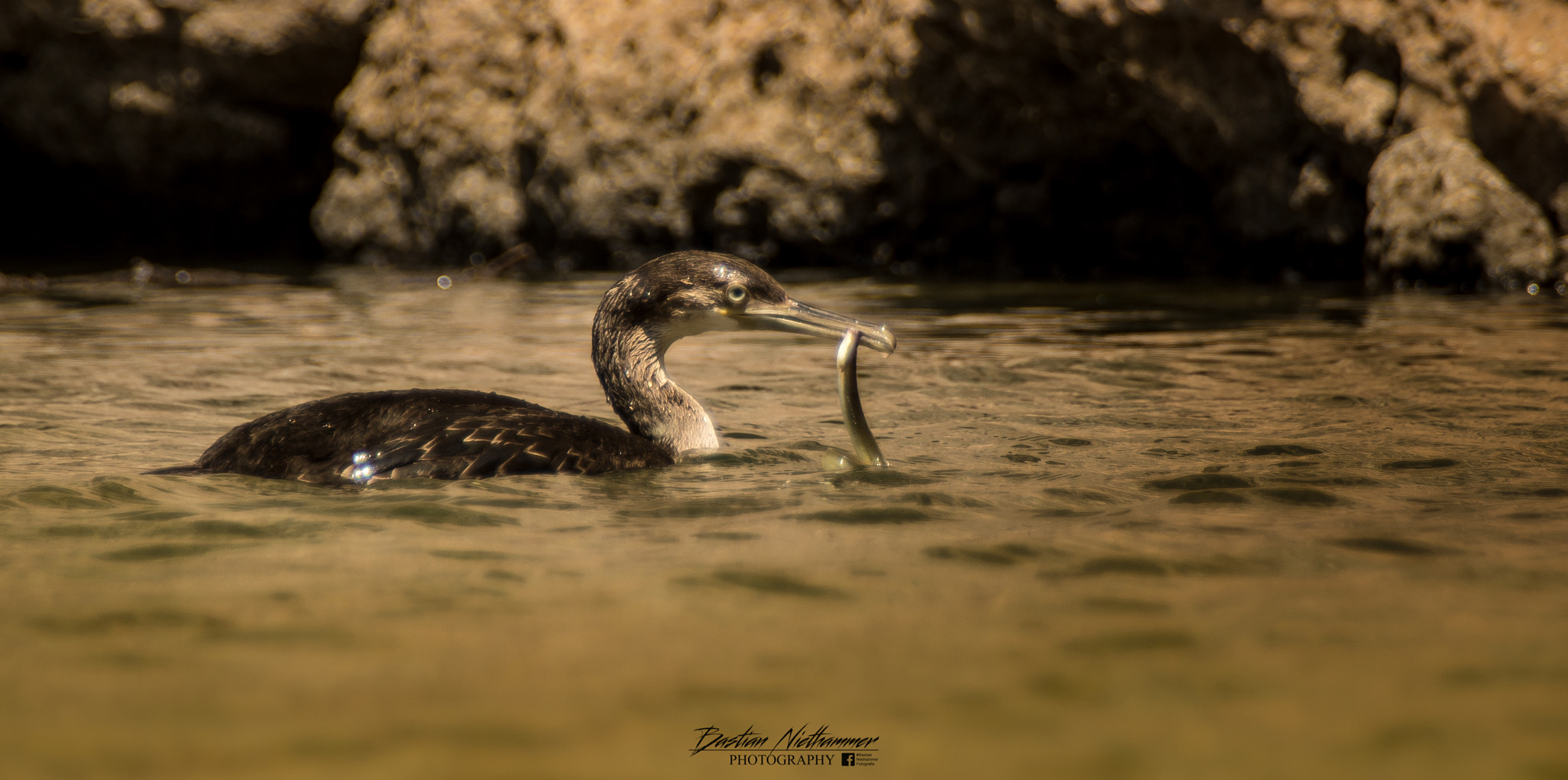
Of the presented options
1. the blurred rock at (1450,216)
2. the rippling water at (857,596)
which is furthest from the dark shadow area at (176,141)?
the rippling water at (857,596)

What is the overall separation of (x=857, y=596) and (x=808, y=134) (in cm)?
1267

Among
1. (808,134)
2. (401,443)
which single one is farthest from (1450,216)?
(401,443)

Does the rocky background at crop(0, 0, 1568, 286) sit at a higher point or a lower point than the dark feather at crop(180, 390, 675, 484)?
higher

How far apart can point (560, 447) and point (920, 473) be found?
50.6 inches

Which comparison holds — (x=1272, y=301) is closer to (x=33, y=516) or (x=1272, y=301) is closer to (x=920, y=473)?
(x=920, y=473)

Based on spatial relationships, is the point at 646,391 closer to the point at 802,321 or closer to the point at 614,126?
the point at 802,321

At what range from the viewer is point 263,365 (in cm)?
819

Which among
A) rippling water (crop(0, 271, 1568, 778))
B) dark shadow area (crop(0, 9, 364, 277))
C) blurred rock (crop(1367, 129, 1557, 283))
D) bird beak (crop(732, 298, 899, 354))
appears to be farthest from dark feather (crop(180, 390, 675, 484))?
dark shadow area (crop(0, 9, 364, 277))

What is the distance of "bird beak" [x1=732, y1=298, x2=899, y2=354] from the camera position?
4.75 m

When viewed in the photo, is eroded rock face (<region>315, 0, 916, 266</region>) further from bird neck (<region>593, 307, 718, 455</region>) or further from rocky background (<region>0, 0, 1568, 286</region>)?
bird neck (<region>593, 307, 718, 455</region>)

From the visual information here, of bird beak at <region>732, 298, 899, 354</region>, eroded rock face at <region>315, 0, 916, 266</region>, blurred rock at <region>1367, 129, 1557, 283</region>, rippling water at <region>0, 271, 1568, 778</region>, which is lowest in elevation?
rippling water at <region>0, 271, 1568, 778</region>

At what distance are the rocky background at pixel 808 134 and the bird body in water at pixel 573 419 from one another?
812cm

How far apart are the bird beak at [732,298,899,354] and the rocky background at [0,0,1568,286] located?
26.6 ft

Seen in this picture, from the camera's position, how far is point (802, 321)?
16.7ft
